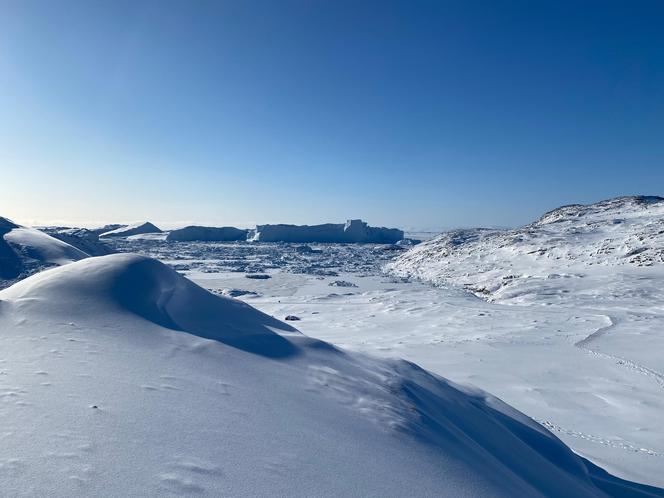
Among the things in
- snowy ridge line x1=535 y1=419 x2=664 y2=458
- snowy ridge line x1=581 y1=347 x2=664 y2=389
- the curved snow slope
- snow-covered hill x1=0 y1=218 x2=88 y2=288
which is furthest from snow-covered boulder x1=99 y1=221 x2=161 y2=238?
snowy ridge line x1=535 y1=419 x2=664 y2=458

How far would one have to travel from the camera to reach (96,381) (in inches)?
92.1

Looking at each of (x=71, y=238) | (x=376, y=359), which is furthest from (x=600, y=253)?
(x=71, y=238)

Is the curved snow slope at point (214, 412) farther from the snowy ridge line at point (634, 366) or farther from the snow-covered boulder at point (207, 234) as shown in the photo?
the snow-covered boulder at point (207, 234)

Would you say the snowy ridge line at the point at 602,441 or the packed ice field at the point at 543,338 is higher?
the packed ice field at the point at 543,338

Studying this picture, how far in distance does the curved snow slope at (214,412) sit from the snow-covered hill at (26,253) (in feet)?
22.5

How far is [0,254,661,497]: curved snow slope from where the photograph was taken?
66.8 inches

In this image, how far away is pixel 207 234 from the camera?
48.4 metres

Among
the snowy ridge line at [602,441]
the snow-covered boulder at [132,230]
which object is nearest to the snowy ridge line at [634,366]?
the snowy ridge line at [602,441]

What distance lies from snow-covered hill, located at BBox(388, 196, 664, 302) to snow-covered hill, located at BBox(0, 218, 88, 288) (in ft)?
41.7

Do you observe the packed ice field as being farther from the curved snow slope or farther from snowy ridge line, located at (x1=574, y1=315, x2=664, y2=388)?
the curved snow slope

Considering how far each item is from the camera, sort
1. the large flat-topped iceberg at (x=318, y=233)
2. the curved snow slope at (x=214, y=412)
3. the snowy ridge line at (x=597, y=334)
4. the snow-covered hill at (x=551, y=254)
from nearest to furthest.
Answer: the curved snow slope at (x=214, y=412)
the snowy ridge line at (x=597, y=334)
the snow-covered hill at (x=551, y=254)
the large flat-topped iceberg at (x=318, y=233)

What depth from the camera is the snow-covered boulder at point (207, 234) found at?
4519cm

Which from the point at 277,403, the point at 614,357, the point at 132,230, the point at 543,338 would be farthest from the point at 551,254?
the point at 132,230

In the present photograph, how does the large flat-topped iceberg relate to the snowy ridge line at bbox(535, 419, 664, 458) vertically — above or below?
above
